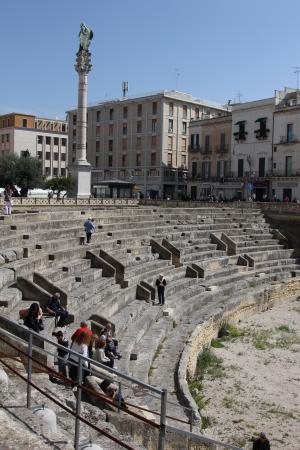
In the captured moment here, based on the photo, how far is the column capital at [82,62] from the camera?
135ft

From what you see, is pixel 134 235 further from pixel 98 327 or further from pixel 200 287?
pixel 98 327

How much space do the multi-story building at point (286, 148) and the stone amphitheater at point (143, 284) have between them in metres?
19.1

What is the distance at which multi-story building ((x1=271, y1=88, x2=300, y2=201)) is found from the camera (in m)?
50.6

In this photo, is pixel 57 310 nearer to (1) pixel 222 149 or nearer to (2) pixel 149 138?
(1) pixel 222 149

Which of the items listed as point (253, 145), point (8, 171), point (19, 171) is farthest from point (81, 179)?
point (253, 145)

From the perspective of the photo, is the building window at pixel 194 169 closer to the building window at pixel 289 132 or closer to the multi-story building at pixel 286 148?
the multi-story building at pixel 286 148

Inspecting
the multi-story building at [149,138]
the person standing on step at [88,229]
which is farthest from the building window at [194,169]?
the person standing on step at [88,229]

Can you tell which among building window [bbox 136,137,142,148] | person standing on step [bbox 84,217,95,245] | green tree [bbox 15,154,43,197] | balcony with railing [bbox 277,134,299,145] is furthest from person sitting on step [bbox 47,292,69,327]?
building window [bbox 136,137,142,148]

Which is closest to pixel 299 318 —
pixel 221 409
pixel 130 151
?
pixel 221 409

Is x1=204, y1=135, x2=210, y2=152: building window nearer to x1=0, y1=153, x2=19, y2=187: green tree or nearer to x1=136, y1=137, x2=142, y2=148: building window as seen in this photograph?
x1=136, y1=137, x2=142, y2=148: building window

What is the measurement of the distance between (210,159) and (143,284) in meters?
43.0

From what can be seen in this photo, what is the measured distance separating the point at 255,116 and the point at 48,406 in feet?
168

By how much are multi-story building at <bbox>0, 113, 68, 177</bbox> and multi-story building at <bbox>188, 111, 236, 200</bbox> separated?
3059cm

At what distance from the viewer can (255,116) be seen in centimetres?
5444
